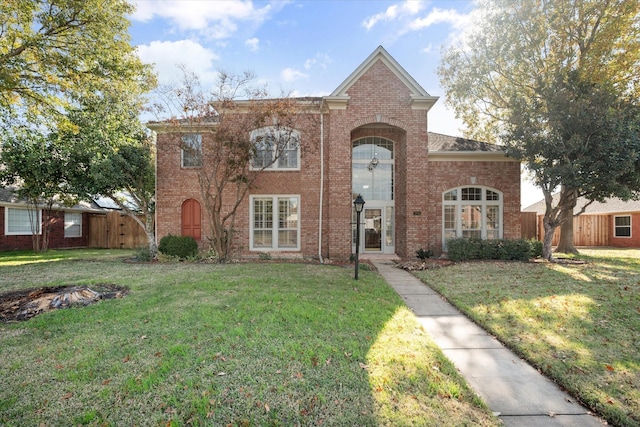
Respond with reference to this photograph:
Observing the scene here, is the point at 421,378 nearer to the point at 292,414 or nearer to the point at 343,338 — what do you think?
the point at 343,338

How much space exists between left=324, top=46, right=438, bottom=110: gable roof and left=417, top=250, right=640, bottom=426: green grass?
21.6 ft

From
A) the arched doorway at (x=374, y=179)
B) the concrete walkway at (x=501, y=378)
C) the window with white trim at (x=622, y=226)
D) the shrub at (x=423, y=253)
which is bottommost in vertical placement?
the concrete walkway at (x=501, y=378)

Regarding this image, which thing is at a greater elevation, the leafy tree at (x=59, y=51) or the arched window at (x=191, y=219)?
the leafy tree at (x=59, y=51)

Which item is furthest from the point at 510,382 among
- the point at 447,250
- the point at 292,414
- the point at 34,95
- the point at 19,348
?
the point at 34,95

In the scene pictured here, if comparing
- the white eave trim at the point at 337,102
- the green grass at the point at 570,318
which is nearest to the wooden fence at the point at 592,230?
the green grass at the point at 570,318

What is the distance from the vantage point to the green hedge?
1178 centimetres

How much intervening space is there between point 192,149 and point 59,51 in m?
4.29

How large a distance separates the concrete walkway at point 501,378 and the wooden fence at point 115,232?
1829 centimetres

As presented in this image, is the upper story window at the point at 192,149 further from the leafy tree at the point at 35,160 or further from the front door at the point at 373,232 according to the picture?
the front door at the point at 373,232

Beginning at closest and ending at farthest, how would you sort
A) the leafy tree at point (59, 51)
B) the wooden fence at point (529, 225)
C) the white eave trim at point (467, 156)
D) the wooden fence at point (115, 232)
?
1. the leafy tree at point (59, 51)
2. the white eave trim at point (467, 156)
3. the wooden fence at point (529, 225)
4. the wooden fence at point (115, 232)

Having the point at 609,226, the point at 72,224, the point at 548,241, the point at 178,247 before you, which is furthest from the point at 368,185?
the point at 609,226

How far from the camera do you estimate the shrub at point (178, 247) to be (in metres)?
11.8

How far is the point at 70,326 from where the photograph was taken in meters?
4.66

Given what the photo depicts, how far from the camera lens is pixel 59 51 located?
26.7 feet
